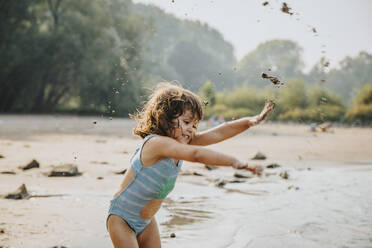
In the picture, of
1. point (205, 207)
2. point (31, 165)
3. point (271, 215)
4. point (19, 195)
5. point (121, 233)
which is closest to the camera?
point (121, 233)

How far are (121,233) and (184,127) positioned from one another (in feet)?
2.69

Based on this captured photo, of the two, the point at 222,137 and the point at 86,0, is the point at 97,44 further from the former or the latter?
the point at 222,137

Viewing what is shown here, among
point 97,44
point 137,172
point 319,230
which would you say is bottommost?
point 319,230

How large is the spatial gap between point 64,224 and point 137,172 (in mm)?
1971

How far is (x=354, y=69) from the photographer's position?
10300cm

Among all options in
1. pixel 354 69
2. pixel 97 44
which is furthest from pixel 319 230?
pixel 354 69

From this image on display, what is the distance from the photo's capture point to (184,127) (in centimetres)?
284

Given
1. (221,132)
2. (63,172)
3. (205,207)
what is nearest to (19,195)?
(63,172)

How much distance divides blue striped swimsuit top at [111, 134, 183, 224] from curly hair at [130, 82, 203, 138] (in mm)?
142

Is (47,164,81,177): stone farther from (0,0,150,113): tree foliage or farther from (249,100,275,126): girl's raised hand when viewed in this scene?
(0,0,150,113): tree foliage

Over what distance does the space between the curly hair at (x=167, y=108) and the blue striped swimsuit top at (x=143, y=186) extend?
142 millimetres

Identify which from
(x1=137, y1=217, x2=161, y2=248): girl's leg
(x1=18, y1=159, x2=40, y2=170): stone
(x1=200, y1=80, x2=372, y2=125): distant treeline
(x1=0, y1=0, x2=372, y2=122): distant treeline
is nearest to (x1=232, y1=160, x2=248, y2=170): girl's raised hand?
(x1=137, y1=217, x2=161, y2=248): girl's leg

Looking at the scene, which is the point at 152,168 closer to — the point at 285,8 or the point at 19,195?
the point at 285,8

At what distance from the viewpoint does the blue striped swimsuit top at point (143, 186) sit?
2791 mm
